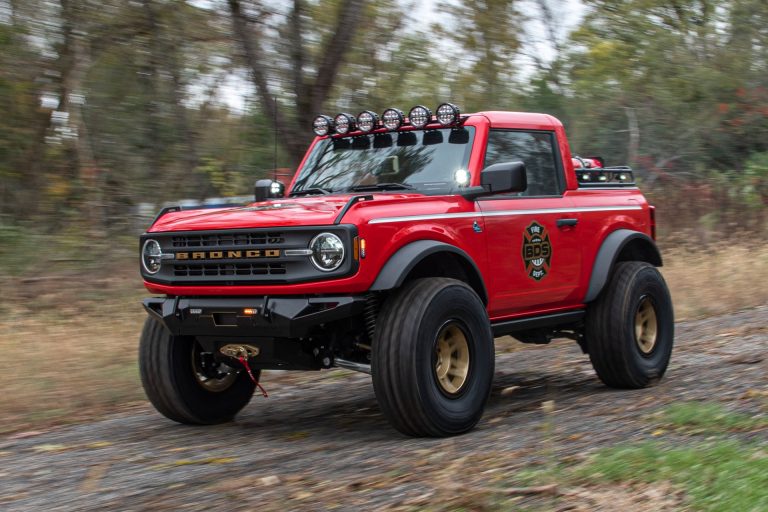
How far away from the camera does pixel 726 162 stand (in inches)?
936

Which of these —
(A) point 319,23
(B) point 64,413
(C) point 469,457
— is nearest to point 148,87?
(A) point 319,23

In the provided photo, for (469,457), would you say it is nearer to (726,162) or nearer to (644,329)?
(644,329)

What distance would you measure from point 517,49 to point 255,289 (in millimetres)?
13138

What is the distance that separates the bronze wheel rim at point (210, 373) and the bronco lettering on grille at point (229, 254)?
0.93 meters

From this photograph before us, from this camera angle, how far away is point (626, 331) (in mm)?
7453

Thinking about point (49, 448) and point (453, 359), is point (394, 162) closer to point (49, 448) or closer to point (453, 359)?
point (453, 359)

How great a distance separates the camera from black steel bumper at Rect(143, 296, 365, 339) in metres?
5.56

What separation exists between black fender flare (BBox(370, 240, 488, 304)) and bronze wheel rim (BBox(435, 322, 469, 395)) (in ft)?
1.53

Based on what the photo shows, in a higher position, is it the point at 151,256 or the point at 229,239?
the point at 229,239

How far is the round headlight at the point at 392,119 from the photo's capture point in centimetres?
700

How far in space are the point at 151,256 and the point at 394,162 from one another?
1.86 metres

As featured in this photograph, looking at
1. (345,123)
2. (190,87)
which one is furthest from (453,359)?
(190,87)

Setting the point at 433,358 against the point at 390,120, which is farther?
the point at 390,120

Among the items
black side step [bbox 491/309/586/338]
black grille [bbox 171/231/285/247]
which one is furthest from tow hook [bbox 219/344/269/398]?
black side step [bbox 491/309/586/338]
